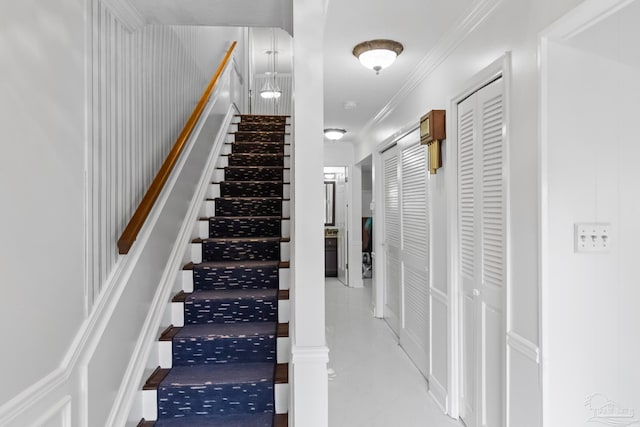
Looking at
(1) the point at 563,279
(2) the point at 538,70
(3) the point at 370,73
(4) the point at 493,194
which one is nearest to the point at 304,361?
(1) the point at 563,279

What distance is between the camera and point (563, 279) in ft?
4.83

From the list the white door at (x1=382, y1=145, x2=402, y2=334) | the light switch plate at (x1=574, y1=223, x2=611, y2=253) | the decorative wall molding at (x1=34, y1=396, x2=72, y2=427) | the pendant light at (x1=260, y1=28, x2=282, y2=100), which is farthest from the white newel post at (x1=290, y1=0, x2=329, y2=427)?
the pendant light at (x1=260, y1=28, x2=282, y2=100)

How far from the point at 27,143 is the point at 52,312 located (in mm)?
539

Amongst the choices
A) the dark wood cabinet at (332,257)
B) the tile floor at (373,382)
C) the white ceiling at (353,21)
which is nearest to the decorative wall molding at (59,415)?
the tile floor at (373,382)

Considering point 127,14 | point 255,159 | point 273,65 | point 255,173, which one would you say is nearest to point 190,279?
point 255,173

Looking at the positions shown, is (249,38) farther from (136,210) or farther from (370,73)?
(136,210)

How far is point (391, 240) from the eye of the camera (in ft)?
14.2

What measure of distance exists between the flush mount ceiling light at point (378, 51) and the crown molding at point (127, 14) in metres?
1.34

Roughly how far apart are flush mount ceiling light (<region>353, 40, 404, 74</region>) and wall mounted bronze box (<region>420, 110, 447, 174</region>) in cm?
47

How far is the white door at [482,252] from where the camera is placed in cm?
190

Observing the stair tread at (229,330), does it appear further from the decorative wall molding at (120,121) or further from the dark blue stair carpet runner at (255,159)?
the dark blue stair carpet runner at (255,159)

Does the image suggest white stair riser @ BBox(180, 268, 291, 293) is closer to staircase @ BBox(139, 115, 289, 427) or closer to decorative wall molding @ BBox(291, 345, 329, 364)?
staircase @ BBox(139, 115, 289, 427)

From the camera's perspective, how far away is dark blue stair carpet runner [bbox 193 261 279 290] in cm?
250

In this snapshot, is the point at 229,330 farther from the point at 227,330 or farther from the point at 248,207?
the point at 248,207
